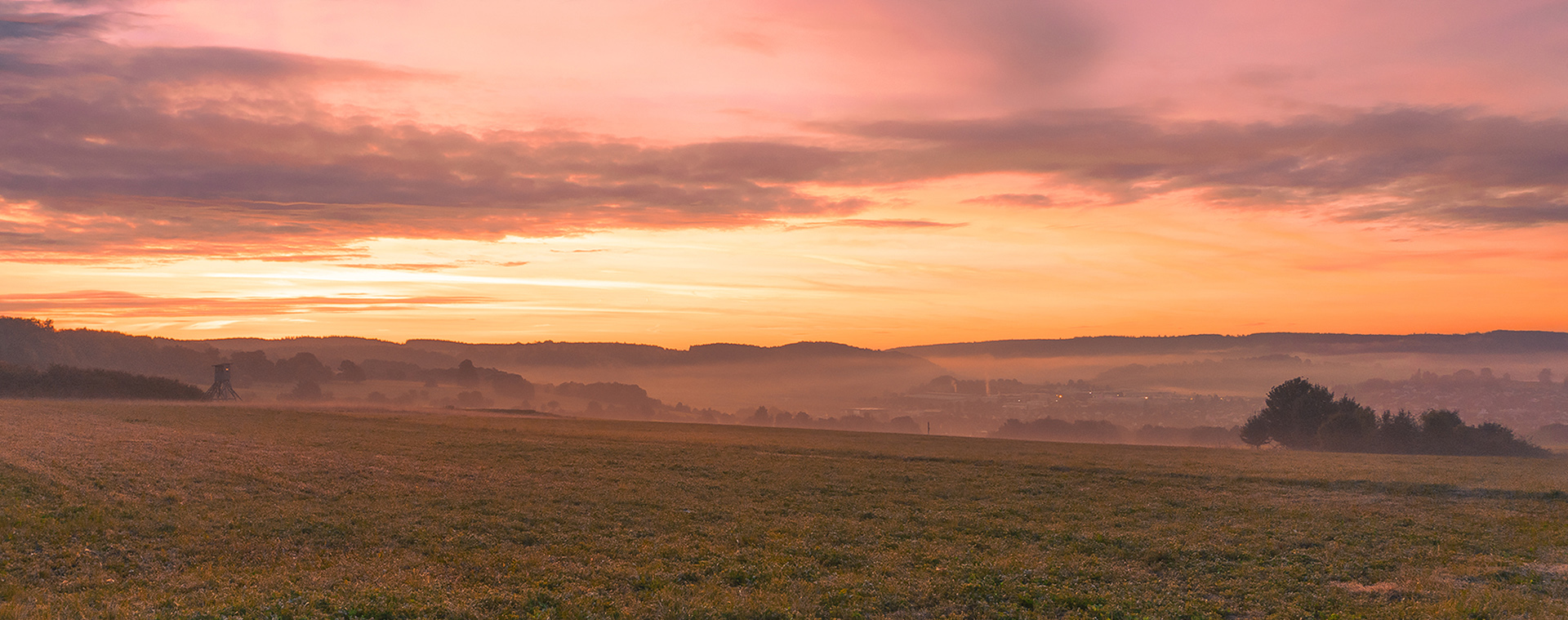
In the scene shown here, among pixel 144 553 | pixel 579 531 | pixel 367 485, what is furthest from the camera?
pixel 367 485

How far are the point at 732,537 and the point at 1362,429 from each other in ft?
292

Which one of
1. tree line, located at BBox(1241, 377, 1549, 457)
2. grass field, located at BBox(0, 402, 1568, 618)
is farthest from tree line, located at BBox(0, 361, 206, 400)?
tree line, located at BBox(1241, 377, 1549, 457)

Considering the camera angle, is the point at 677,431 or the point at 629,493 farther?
the point at 677,431

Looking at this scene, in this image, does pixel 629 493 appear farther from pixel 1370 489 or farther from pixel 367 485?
pixel 1370 489

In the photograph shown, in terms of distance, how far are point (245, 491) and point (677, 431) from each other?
45.2 meters

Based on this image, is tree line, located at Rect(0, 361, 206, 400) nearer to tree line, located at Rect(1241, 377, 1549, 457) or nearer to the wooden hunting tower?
the wooden hunting tower

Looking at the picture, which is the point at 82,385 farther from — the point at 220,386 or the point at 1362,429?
the point at 1362,429

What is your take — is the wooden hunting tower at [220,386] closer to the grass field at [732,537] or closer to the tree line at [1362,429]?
the grass field at [732,537]

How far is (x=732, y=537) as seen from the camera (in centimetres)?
2547

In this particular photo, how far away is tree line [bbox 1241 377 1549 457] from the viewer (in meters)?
81.5

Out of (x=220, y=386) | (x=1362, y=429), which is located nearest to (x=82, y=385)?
(x=220, y=386)

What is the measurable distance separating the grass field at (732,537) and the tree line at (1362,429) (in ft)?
136

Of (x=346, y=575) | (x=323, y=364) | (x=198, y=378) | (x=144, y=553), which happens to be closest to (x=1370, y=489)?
(x=346, y=575)

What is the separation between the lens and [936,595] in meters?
19.2
